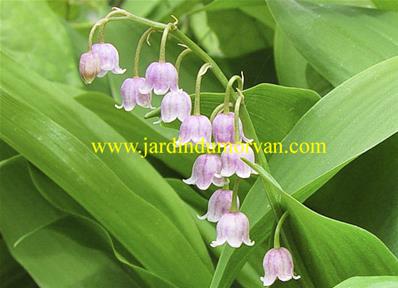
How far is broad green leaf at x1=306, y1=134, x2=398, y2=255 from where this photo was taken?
77 cm

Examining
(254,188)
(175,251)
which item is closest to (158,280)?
(175,251)

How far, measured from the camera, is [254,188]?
0.73 metres

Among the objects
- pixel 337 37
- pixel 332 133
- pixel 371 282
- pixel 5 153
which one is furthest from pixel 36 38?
pixel 371 282

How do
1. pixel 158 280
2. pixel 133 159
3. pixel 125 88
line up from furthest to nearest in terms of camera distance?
pixel 133 159 → pixel 158 280 → pixel 125 88

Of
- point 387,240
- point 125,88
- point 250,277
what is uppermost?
point 125,88

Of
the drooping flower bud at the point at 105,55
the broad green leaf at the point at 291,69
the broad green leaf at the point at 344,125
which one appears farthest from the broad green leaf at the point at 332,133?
the broad green leaf at the point at 291,69

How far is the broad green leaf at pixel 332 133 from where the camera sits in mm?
673

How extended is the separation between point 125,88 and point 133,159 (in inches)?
9.7

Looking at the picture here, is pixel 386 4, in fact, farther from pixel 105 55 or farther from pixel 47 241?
pixel 47 241

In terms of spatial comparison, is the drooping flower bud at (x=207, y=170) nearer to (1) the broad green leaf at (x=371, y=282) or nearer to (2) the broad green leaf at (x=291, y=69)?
(1) the broad green leaf at (x=371, y=282)

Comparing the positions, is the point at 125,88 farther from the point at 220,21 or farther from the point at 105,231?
the point at 220,21

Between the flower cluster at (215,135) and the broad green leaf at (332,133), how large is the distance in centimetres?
6

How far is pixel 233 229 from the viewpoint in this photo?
0.62 m

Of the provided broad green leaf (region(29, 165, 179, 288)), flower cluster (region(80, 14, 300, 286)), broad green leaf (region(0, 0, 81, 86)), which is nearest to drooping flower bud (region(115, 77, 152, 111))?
flower cluster (region(80, 14, 300, 286))
